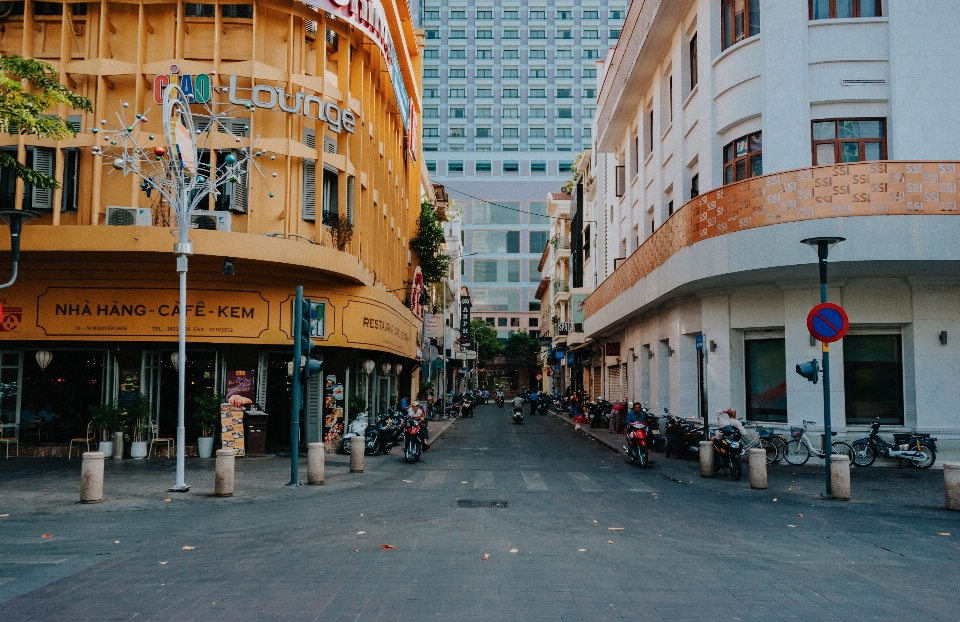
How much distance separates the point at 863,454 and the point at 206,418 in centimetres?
1472

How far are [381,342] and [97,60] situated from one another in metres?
10.2

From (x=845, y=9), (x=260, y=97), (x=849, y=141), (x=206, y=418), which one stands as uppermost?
(x=845, y=9)

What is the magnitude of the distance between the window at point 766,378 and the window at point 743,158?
3.94 m

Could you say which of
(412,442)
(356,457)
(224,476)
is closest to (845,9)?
(412,442)

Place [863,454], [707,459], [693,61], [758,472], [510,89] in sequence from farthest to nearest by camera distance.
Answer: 1. [510,89]
2. [693,61]
3. [863,454]
4. [707,459]
5. [758,472]

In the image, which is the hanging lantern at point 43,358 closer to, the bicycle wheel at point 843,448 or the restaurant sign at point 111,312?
the restaurant sign at point 111,312

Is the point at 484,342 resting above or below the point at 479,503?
above

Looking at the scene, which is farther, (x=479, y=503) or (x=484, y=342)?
(x=484, y=342)

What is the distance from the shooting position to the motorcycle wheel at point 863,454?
56.2 feet

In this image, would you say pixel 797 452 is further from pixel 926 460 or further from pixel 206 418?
pixel 206 418

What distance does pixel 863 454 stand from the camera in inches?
677

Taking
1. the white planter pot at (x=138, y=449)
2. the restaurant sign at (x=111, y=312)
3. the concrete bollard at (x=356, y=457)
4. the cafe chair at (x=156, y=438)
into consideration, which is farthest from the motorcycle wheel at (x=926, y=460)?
the white planter pot at (x=138, y=449)

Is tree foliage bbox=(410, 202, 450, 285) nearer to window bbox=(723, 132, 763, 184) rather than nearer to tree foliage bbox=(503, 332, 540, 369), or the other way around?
window bbox=(723, 132, 763, 184)

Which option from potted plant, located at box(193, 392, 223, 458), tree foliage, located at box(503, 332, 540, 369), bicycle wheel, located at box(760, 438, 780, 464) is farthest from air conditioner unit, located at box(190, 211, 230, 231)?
tree foliage, located at box(503, 332, 540, 369)
